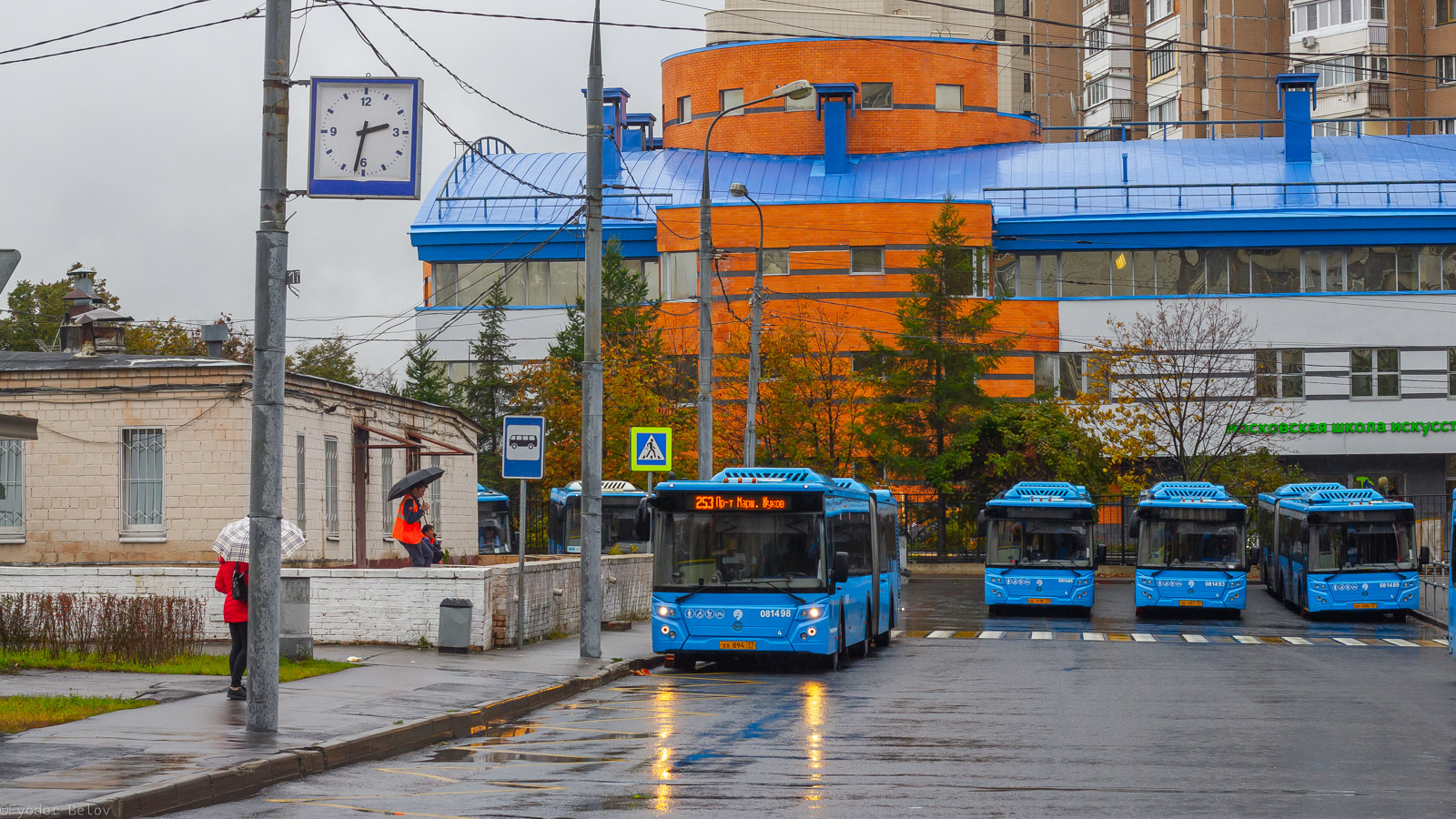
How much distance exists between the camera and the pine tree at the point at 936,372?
57406mm

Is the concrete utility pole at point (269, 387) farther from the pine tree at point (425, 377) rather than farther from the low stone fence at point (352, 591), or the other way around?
the pine tree at point (425, 377)

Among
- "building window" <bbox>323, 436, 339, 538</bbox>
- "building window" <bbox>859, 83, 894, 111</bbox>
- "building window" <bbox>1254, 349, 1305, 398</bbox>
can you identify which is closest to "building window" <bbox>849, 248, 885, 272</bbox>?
"building window" <bbox>859, 83, 894, 111</bbox>

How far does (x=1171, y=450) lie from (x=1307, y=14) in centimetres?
3215

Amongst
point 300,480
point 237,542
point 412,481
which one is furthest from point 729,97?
point 237,542

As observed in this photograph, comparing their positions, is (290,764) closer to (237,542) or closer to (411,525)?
(237,542)

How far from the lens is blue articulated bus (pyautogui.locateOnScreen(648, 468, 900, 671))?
21438 mm

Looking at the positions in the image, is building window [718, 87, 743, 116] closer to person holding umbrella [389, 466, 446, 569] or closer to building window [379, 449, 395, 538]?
building window [379, 449, 395, 538]

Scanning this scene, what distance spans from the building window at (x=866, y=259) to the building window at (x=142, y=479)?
145 ft

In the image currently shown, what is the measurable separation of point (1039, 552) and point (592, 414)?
1808 cm

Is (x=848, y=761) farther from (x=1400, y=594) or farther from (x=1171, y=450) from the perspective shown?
(x=1171, y=450)

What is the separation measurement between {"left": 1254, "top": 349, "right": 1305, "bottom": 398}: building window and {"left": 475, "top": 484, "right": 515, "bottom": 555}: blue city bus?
31.0m

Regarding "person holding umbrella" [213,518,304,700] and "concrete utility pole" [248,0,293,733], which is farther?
"person holding umbrella" [213,518,304,700]

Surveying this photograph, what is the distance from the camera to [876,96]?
243ft

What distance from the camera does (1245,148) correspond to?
7194 cm
